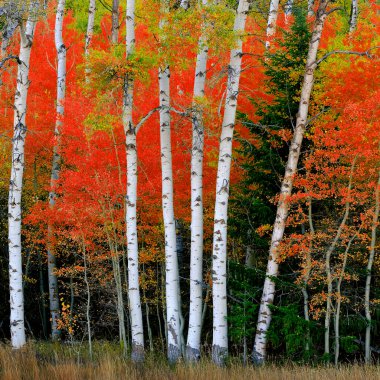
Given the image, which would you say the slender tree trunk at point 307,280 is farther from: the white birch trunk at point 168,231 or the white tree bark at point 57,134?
the white tree bark at point 57,134

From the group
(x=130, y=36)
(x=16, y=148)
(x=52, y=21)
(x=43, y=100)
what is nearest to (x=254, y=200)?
(x=130, y=36)

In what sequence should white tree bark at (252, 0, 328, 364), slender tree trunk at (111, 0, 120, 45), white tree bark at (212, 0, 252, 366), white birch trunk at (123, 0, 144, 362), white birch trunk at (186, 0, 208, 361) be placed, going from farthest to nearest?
white tree bark at (252, 0, 328, 364) < slender tree trunk at (111, 0, 120, 45) < white birch trunk at (123, 0, 144, 362) < white birch trunk at (186, 0, 208, 361) < white tree bark at (212, 0, 252, 366)

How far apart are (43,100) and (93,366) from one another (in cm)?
1092

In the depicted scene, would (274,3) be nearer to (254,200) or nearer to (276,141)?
(276,141)

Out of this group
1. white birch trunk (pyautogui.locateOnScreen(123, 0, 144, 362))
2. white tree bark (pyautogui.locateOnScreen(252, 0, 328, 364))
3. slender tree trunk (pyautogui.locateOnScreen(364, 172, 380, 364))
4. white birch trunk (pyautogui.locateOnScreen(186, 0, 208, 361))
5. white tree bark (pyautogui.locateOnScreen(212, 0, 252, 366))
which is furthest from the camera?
slender tree trunk (pyautogui.locateOnScreen(364, 172, 380, 364))

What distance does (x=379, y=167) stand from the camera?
36.5ft

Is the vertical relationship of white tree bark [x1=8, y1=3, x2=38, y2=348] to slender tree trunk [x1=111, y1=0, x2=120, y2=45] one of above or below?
below

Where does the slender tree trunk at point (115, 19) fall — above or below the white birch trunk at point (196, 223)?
above

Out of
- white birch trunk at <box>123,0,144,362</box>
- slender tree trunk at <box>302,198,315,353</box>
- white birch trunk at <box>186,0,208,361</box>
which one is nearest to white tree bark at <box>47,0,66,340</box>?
white birch trunk at <box>123,0,144,362</box>

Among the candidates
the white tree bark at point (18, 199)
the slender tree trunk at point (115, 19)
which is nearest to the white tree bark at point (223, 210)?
the slender tree trunk at point (115, 19)

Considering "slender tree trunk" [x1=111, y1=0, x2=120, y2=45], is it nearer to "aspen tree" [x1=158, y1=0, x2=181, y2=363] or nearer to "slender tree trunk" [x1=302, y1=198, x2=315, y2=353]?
"aspen tree" [x1=158, y1=0, x2=181, y2=363]

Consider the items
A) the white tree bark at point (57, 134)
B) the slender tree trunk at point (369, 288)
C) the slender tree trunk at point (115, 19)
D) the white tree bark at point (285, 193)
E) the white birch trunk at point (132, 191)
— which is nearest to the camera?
the white birch trunk at point (132, 191)

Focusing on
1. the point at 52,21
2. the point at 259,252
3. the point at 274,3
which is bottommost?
the point at 259,252

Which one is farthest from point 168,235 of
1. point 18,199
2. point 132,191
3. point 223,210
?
point 18,199
